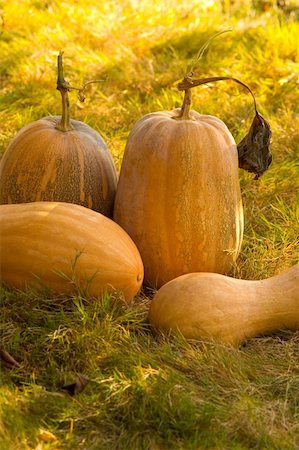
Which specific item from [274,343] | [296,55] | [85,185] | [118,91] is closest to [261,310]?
[274,343]

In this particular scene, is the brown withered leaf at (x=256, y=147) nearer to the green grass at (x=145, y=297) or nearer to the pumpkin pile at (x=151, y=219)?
the pumpkin pile at (x=151, y=219)

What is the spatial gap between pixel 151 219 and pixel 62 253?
429mm

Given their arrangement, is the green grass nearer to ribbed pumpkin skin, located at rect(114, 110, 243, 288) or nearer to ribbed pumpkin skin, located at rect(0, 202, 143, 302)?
ribbed pumpkin skin, located at rect(0, 202, 143, 302)

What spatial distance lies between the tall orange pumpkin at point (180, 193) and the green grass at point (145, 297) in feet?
0.64

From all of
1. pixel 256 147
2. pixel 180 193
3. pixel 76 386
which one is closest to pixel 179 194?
pixel 180 193

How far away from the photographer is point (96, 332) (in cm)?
273

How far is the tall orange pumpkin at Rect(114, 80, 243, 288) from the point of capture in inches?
121

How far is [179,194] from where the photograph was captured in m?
3.09

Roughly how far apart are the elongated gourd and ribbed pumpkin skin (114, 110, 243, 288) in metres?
0.24

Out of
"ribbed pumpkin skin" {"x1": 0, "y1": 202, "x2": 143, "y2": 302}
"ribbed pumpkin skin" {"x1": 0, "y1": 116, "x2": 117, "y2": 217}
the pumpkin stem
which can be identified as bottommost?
"ribbed pumpkin skin" {"x1": 0, "y1": 202, "x2": 143, "y2": 302}

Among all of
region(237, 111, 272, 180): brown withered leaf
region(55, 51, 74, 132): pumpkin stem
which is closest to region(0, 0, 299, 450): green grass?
region(237, 111, 272, 180): brown withered leaf

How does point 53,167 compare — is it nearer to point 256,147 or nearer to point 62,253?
point 62,253

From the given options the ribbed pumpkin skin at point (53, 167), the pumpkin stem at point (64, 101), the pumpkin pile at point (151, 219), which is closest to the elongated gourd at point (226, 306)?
the pumpkin pile at point (151, 219)

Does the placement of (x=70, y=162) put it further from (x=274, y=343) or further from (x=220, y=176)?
(x=274, y=343)
